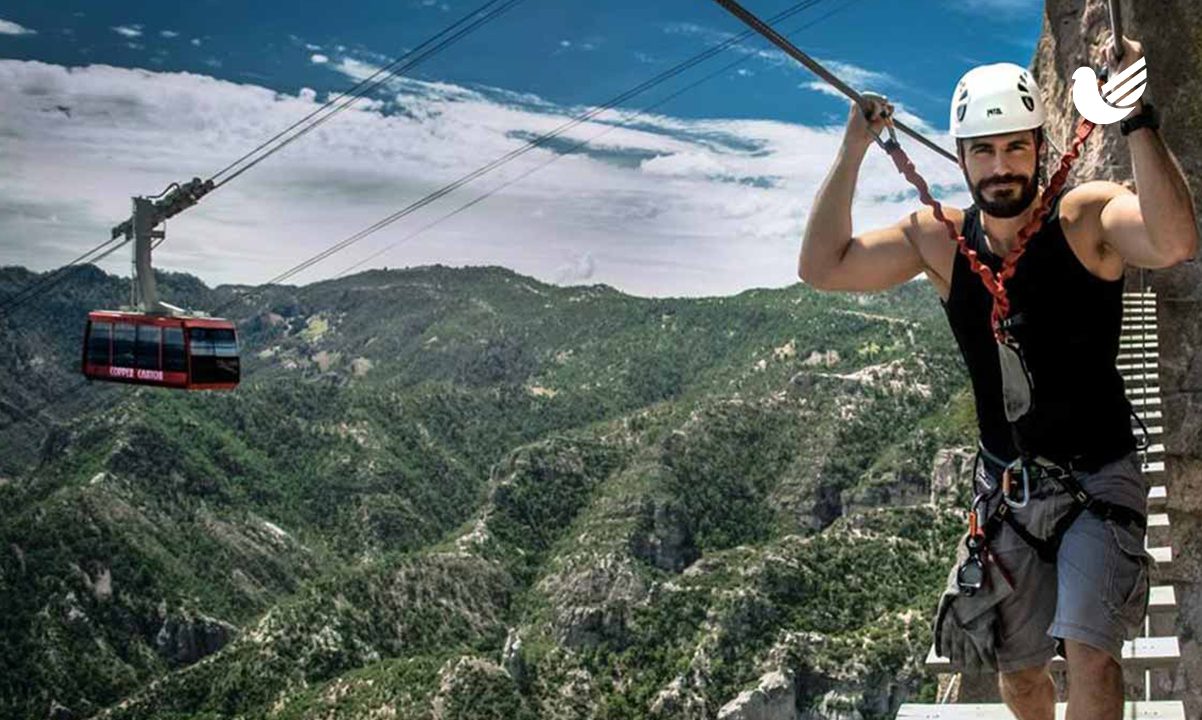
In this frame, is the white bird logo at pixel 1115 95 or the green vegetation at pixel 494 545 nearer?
the white bird logo at pixel 1115 95

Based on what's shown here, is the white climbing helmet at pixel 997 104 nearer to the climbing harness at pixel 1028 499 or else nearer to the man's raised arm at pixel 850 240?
the man's raised arm at pixel 850 240

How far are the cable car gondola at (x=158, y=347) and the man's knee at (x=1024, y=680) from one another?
751 inches

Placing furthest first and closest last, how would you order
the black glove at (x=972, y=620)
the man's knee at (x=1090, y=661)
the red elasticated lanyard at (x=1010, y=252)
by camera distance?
1. the black glove at (x=972, y=620)
2. the red elasticated lanyard at (x=1010, y=252)
3. the man's knee at (x=1090, y=661)

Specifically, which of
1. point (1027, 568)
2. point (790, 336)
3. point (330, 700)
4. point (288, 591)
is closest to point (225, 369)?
point (1027, 568)

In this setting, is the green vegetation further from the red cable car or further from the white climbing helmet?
the white climbing helmet

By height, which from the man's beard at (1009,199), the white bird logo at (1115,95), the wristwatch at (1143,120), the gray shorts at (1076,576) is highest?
the white bird logo at (1115,95)

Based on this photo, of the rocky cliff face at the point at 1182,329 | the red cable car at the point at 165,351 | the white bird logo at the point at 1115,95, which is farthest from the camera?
the red cable car at the point at 165,351

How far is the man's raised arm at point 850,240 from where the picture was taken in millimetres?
3098

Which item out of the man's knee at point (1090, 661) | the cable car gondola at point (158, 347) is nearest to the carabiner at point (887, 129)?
the man's knee at point (1090, 661)

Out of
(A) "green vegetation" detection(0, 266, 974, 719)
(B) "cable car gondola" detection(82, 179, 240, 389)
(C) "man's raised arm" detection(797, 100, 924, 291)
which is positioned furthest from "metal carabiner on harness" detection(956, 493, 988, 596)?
(A) "green vegetation" detection(0, 266, 974, 719)

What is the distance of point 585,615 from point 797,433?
3210 cm

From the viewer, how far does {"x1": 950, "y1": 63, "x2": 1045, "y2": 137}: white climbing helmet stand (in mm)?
2883

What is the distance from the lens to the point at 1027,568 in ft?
9.75

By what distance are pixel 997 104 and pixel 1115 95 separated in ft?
1.51
